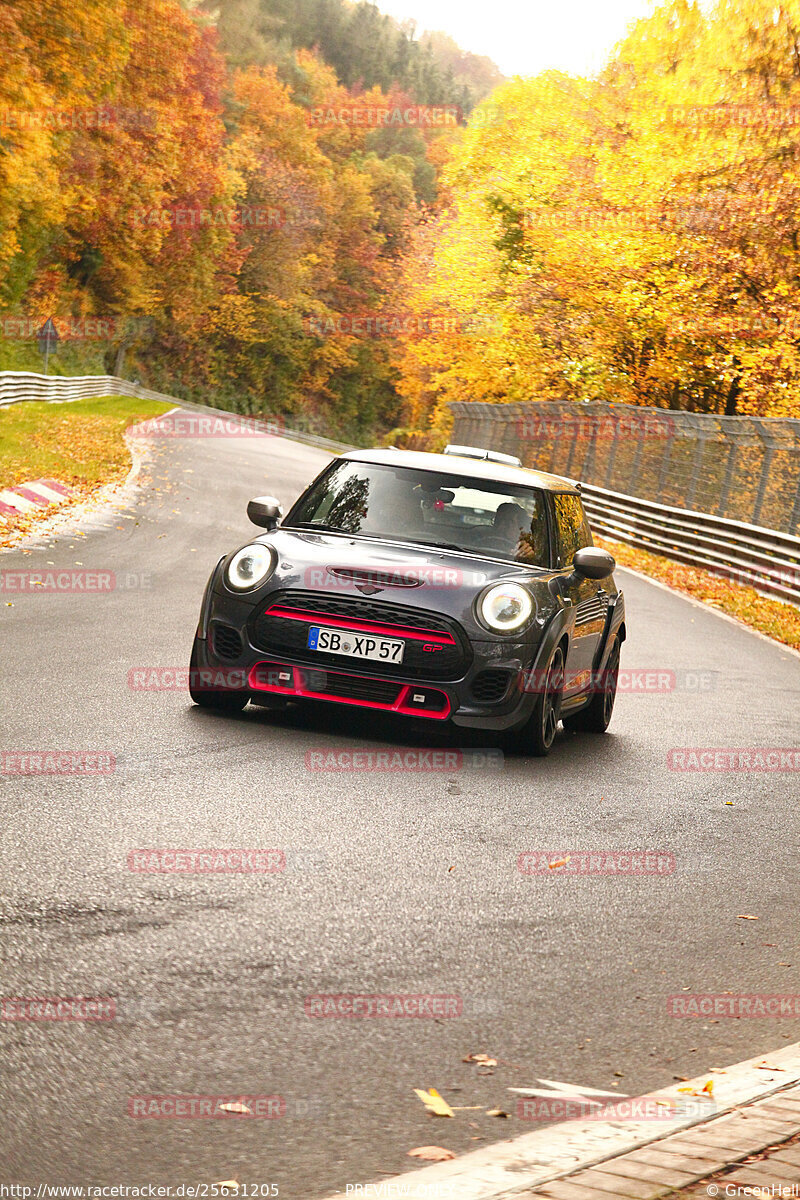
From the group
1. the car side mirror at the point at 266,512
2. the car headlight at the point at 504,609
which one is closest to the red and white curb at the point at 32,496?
the car side mirror at the point at 266,512

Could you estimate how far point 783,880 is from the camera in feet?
21.4

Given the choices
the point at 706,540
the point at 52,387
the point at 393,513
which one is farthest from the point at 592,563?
the point at 52,387

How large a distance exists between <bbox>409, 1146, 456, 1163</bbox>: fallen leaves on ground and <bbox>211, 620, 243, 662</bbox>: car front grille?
5.04 m

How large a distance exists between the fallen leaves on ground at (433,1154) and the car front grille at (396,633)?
4.72 m

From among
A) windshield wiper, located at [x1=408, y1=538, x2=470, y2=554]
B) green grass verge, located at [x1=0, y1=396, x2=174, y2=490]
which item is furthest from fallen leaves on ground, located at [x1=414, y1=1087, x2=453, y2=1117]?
green grass verge, located at [x1=0, y1=396, x2=174, y2=490]

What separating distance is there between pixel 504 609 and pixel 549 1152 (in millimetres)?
4929

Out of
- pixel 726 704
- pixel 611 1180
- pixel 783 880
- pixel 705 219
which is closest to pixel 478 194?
pixel 705 219

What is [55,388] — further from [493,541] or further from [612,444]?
[493,541]

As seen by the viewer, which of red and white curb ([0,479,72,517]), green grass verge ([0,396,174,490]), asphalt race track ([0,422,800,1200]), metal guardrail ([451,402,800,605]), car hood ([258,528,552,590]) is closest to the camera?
asphalt race track ([0,422,800,1200])

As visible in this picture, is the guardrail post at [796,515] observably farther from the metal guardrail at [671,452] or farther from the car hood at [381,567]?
the car hood at [381,567]

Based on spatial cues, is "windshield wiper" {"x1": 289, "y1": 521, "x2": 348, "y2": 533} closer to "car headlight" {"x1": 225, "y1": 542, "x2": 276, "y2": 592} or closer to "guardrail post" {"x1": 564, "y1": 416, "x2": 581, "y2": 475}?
"car headlight" {"x1": 225, "y1": 542, "x2": 276, "y2": 592}

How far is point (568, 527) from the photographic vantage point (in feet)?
31.5

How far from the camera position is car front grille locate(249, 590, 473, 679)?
26.5 ft

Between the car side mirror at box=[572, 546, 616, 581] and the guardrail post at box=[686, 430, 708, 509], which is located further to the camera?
the guardrail post at box=[686, 430, 708, 509]
